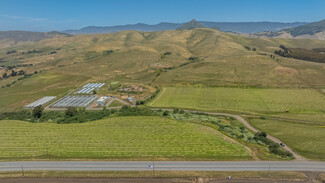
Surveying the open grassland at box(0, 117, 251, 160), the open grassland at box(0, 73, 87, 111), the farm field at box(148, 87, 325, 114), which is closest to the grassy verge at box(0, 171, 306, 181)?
the open grassland at box(0, 117, 251, 160)

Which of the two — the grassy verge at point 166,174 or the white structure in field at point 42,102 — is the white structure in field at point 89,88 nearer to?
the white structure in field at point 42,102

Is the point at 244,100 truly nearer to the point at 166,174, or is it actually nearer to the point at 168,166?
the point at 168,166

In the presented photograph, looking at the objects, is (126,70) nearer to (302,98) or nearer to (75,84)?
(75,84)

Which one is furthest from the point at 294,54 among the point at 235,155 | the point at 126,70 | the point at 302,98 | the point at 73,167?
the point at 73,167

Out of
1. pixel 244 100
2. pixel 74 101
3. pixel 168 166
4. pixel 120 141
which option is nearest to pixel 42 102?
pixel 74 101

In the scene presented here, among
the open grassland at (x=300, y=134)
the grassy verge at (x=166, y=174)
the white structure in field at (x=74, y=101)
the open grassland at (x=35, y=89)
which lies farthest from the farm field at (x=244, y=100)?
the open grassland at (x=35, y=89)

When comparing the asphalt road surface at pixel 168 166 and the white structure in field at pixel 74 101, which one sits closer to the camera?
the asphalt road surface at pixel 168 166

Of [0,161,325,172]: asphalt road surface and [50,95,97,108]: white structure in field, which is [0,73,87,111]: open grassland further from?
[0,161,325,172]: asphalt road surface
